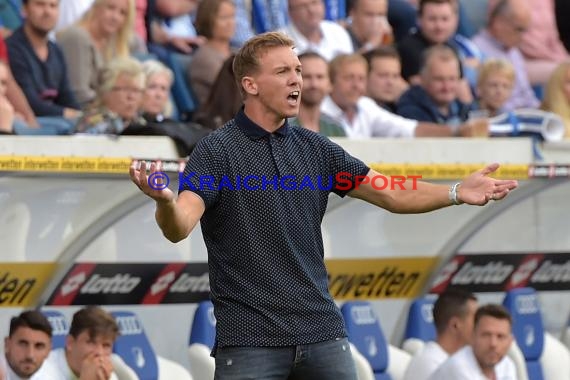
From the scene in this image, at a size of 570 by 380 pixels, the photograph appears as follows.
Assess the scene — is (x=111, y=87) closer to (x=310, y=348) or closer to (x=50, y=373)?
(x=50, y=373)

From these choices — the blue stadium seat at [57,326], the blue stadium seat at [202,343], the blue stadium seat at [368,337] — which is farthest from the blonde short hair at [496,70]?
the blue stadium seat at [57,326]

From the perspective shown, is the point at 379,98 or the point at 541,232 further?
the point at 379,98

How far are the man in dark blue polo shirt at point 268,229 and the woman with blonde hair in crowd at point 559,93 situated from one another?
15.5 ft

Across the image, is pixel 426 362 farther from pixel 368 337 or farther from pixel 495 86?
pixel 495 86

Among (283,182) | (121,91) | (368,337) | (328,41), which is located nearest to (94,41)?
(121,91)

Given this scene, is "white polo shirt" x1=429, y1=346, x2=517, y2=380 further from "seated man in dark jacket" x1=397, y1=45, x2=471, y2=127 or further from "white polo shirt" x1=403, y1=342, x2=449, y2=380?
"seated man in dark jacket" x1=397, y1=45, x2=471, y2=127

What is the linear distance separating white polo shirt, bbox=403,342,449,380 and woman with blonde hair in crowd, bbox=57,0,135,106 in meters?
2.33

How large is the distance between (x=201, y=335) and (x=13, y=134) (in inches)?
52.2

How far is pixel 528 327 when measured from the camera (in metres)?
8.95

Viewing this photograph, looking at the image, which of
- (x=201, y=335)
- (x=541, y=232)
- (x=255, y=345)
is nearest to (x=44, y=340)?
(x=201, y=335)

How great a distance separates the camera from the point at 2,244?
7266 mm

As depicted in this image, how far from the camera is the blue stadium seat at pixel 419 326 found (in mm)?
8555

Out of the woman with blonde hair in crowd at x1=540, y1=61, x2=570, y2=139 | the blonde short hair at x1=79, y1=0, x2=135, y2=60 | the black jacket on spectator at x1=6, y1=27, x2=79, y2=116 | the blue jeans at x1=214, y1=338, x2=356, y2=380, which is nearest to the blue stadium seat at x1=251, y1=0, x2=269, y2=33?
the blonde short hair at x1=79, y1=0, x2=135, y2=60

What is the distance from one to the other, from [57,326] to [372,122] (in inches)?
102
